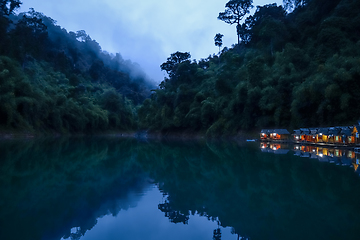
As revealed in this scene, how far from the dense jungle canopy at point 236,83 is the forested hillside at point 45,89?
0.55 feet

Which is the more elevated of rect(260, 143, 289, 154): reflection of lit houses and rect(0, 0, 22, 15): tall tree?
rect(0, 0, 22, 15): tall tree

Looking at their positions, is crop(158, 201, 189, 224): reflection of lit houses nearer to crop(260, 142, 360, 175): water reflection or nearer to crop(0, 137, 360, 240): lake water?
crop(0, 137, 360, 240): lake water

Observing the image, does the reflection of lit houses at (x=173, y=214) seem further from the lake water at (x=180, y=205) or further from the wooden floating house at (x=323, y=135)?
the wooden floating house at (x=323, y=135)

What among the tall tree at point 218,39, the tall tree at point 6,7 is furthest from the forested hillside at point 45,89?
the tall tree at point 218,39

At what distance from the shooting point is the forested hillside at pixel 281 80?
85.5 feet

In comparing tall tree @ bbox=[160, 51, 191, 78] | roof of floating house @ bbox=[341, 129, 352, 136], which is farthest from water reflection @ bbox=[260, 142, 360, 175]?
tall tree @ bbox=[160, 51, 191, 78]

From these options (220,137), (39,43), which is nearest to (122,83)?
(39,43)

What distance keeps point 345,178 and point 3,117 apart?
3481 centimetres

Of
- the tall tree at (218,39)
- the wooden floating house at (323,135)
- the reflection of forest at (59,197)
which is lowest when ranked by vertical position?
the reflection of forest at (59,197)

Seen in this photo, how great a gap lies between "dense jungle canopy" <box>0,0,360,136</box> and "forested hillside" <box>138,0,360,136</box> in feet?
0.36

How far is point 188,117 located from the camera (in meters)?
47.1

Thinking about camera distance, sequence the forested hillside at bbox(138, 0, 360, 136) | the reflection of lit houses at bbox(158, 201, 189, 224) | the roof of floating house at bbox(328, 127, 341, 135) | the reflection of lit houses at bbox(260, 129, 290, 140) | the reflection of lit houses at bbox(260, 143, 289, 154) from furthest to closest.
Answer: the reflection of lit houses at bbox(260, 129, 290, 140) → the forested hillside at bbox(138, 0, 360, 136) → the roof of floating house at bbox(328, 127, 341, 135) → the reflection of lit houses at bbox(260, 143, 289, 154) → the reflection of lit houses at bbox(158, 201, 189, 224)

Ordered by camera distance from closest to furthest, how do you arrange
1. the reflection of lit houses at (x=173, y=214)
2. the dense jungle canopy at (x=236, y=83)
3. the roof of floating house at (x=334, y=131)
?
the reflection of lit houses at (x=173, y=214) → the roof of floating house at (x=334, y=131) → the dense jungle canopy at (x=236, y=83)

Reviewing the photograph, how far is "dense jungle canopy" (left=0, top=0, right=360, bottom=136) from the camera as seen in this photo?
28266 millimetres
